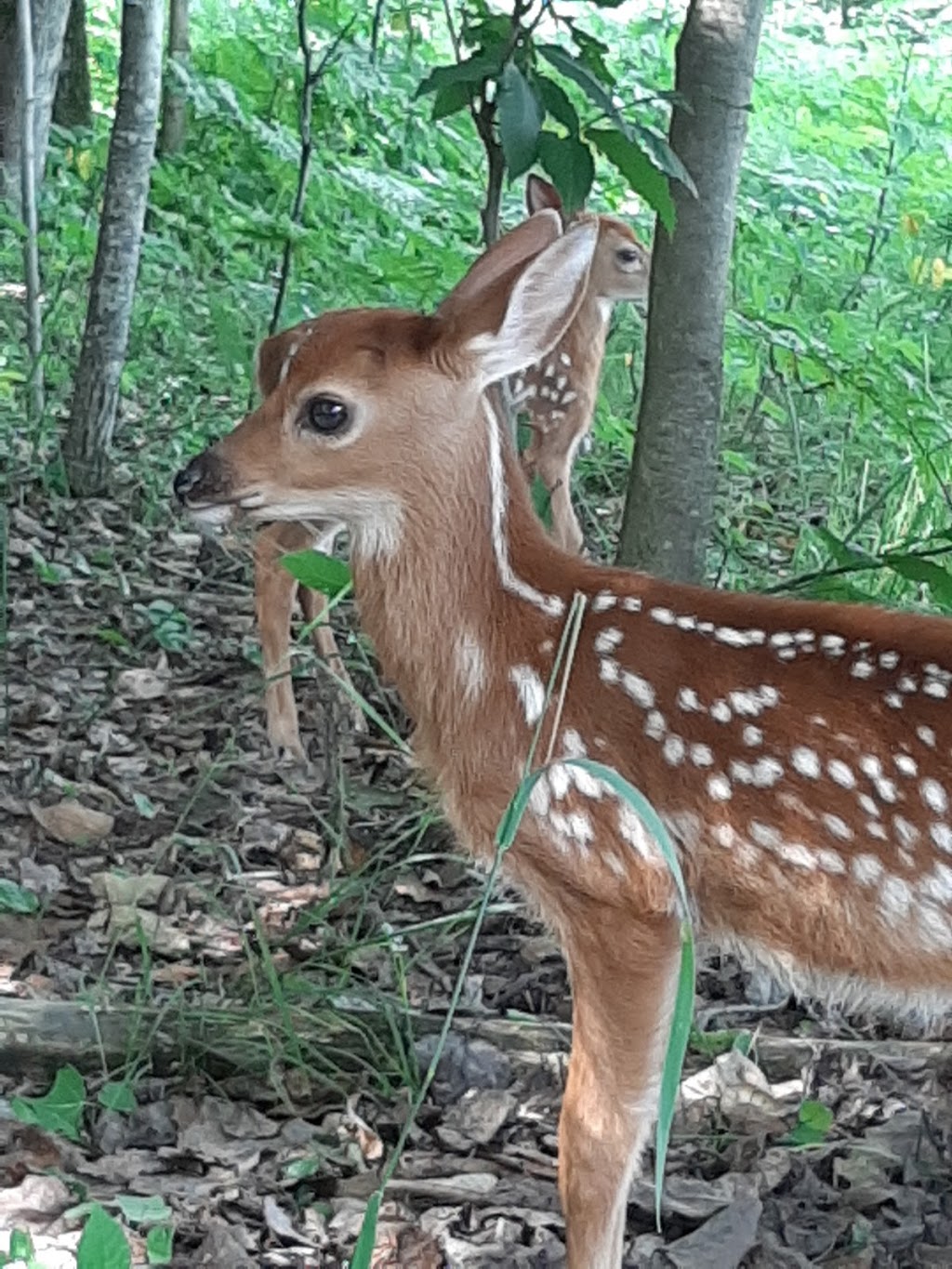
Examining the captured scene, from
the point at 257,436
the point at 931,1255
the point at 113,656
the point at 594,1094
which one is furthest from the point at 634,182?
the point at 113,656

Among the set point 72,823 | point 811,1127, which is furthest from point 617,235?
point 811,1127

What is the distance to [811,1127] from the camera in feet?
11.2

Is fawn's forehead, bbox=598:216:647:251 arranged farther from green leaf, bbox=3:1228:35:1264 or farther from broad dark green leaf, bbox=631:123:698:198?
green leaf, bbox=3:1228:35:1264

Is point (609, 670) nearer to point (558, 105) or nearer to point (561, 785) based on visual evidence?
point (561, 785)

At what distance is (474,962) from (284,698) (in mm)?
1129

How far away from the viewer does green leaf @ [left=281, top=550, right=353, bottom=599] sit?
3.51 m

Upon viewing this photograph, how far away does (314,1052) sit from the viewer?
11.4ft

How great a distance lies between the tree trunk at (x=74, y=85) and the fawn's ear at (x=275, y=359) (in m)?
6.79

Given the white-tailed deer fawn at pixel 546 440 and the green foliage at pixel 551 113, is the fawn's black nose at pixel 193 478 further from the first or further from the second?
the green foliage at pixel 551 113

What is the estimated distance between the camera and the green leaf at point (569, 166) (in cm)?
362

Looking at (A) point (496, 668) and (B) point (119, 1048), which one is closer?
(A) point (496, 668)

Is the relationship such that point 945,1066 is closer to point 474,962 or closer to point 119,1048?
point 474,962

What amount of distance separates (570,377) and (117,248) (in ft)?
5.20

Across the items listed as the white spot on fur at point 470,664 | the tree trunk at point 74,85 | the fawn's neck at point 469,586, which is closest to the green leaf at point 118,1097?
the fawn's neck at point 469,586
